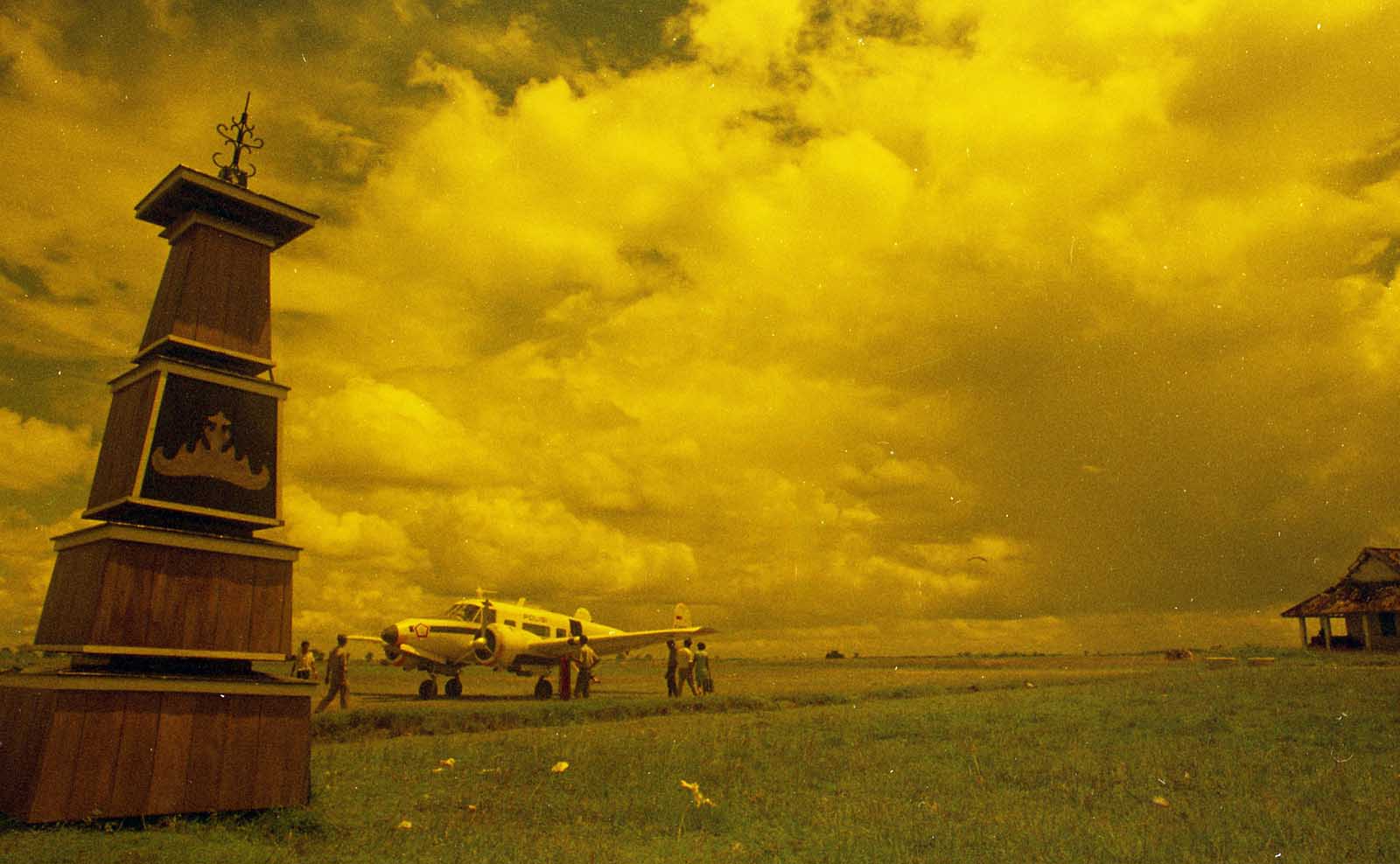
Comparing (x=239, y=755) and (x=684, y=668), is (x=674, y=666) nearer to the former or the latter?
(x=684, y=668)

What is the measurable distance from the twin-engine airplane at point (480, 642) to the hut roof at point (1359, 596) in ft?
116

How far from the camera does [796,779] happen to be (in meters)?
12.7

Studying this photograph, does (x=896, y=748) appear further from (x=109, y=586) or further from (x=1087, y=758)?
(x=109, y=586)

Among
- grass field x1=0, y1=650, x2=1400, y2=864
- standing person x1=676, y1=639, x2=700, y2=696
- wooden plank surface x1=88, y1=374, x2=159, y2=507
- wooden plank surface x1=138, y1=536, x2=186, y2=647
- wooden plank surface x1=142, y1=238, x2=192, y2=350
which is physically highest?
wooden plank surface x1=142, y1=238, x2=192, y2=350

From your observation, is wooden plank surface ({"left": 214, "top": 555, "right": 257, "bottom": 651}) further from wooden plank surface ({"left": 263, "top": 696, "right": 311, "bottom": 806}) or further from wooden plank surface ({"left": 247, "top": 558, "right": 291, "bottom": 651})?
wooden plank surface ({"left": 263, "top": 696, "right": 311, "bottom": 806})

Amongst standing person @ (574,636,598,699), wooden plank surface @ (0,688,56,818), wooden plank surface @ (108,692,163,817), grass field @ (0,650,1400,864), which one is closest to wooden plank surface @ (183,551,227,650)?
wooden plank surface @ (108,692,163,817)

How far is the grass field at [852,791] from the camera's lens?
28.8ft

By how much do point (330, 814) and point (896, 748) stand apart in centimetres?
919

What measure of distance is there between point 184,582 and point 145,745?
1.88 metres

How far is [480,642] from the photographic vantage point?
106 feet

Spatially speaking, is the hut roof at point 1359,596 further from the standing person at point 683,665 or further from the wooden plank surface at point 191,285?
the wooden plank surface at point 191,285

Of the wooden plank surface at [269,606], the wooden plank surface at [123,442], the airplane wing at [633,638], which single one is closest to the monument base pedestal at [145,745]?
the wooden plank surface at [269,606]

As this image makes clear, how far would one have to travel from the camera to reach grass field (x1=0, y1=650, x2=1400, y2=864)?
8789 millimetres

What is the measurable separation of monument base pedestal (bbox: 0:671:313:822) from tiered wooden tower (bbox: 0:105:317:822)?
0.7 inches
